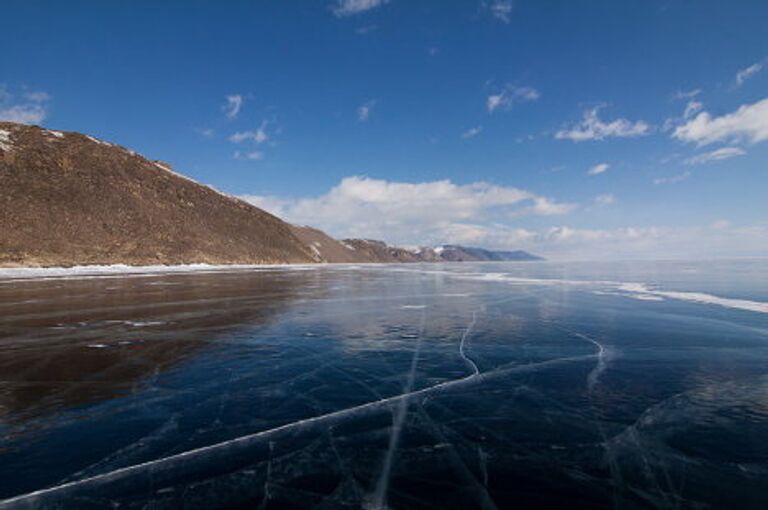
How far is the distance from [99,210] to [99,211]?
30cm

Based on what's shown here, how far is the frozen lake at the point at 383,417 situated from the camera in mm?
4535

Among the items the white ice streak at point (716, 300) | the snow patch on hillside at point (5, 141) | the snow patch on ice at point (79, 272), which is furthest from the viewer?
the snow patch on hillside at point (5, 141)

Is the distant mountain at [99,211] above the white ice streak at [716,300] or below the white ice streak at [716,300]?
above

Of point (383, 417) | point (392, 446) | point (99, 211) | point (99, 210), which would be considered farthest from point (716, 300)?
point (99, 210)

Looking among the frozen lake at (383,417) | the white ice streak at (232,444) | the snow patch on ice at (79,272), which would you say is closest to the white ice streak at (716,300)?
the frozen lake at (383,417)

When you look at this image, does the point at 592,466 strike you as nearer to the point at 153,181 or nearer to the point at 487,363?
the point at 487,363

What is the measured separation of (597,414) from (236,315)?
14388 mm

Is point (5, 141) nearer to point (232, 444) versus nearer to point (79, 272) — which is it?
point (79, 272)

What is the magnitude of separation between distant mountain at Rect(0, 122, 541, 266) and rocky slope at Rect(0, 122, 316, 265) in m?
0.14

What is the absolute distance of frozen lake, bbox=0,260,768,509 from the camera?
4535mm

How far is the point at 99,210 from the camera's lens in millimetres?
75688

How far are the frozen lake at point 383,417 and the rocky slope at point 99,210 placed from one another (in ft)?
205

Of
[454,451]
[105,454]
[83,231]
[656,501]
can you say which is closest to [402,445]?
[454,451]

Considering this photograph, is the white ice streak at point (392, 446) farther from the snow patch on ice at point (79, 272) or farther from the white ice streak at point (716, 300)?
the snow patch on ice at point (79, 272)
